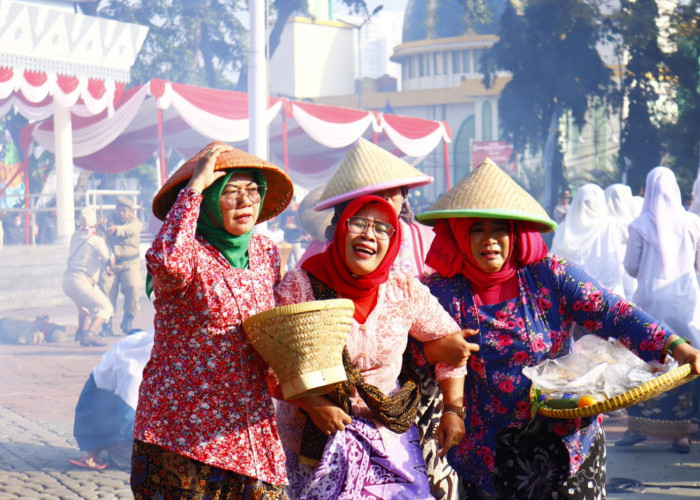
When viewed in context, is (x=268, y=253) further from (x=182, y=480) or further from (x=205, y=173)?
(x=182, y=480)

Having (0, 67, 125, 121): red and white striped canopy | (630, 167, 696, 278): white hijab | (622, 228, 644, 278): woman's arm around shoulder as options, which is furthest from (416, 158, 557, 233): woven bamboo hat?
(0, 67, 125, 121): red and white striped canopy

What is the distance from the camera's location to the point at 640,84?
761 inches

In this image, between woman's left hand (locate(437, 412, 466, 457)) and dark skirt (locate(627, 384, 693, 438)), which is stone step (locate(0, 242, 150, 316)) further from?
woman's left hand (locate(437, 412, 466, 457))

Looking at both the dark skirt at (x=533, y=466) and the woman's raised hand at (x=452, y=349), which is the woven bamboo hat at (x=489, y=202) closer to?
the woman's raised hand at (x=452, y=349)

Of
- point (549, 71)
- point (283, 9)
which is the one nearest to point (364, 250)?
point (549, 71)

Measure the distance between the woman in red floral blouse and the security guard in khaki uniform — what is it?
947 cm

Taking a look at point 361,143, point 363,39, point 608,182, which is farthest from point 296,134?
point 363,39

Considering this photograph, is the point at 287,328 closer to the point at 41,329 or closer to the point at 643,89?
the point at 41,329

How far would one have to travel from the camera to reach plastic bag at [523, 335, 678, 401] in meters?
2.84

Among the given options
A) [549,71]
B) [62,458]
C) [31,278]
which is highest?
[549,71]

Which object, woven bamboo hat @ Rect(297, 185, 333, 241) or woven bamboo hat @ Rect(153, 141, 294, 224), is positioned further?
woven bamboo hat @ Rect(297, 185, 333, 241)

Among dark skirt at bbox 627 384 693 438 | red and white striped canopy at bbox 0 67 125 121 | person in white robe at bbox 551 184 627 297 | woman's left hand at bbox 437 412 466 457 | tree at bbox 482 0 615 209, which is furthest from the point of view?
tree at bbox 482 0 615 209

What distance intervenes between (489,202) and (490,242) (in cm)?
13

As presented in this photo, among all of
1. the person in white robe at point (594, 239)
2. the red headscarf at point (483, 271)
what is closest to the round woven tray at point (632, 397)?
the red headscarf at point (483, 271)
